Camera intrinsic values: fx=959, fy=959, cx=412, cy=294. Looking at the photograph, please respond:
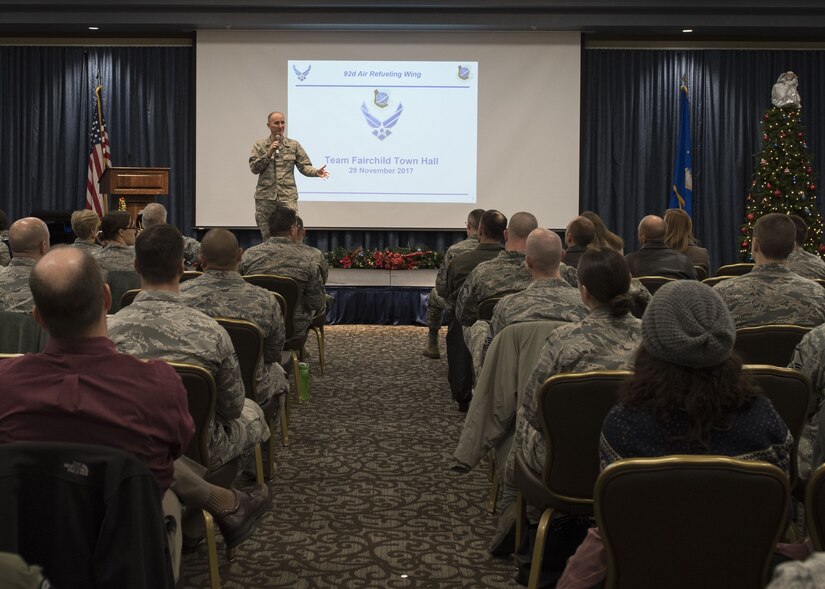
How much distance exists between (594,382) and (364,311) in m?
8.07

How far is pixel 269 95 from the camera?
11234mm

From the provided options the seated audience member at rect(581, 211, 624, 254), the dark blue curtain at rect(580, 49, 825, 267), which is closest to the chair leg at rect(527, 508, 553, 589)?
the seated audience member at rect(581, 211, 624, 254)

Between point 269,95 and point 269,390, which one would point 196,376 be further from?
point 269,95

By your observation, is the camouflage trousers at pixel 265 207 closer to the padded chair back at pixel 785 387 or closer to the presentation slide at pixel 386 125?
the presentation slide at pixel 386 125

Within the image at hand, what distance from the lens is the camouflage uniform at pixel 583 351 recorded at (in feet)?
9.68

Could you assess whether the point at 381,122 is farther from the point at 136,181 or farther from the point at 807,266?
the point at 807,266

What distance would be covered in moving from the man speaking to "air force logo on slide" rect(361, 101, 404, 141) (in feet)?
4.53

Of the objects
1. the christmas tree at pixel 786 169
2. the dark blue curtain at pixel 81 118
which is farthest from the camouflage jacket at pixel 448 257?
the dark blue curtain at pixel 81 118

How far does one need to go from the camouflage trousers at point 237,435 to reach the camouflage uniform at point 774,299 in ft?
6.87

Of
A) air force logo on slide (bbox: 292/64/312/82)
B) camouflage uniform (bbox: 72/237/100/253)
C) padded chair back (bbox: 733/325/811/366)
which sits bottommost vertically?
padded chair back (bbox: 733/325/811/366)

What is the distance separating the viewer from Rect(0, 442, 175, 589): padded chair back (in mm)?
1802

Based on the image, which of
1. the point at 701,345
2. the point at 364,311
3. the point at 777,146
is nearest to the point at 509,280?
the point at 701,345

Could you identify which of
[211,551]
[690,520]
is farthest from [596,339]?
[211,551]

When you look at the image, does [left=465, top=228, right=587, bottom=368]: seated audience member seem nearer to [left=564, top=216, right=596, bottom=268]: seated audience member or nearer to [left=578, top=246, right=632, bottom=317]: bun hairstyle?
[left=578, top=246, right=632, bottom=317]: bun hairstyle
